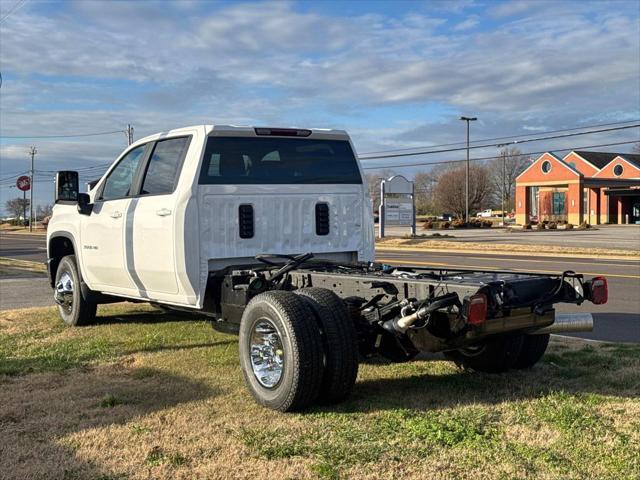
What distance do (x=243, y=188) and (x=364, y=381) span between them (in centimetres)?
210

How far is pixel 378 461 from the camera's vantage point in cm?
384

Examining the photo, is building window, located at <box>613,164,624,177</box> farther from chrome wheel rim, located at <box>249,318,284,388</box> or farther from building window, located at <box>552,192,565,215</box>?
chrome wheel rim, located at <box>249,318,284,388</box>

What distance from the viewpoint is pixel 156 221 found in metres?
6.39

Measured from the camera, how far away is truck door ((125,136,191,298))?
20.5 feet

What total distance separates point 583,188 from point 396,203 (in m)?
36.8

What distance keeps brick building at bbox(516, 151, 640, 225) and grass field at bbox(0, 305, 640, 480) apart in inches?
2507

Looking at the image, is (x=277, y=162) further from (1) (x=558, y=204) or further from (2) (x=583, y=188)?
(1) (x=558, y=204)

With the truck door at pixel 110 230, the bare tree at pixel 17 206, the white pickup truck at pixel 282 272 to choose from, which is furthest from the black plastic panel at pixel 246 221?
the bare tree at pixel 17 206

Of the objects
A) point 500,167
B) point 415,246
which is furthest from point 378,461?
point 500,167

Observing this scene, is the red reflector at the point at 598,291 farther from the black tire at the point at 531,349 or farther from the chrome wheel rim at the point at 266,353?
the chrome wheel rim at the point at 266,353

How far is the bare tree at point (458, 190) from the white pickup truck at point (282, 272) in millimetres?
79040

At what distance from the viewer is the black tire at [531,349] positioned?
19.2 ft

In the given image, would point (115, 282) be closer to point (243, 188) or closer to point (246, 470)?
point (243, 188)

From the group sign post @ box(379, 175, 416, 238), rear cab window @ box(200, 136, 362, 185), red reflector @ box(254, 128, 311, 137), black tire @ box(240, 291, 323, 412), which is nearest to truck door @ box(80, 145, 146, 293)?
rear cab window @ box(200, 136, 362, 185)
